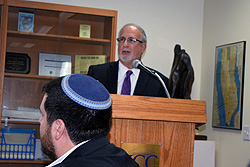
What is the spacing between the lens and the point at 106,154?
105cm

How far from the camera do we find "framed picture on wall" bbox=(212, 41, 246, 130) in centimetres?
349

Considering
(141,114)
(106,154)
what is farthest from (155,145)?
(106,154)

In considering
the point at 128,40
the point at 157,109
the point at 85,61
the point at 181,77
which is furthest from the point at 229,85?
the point at 157,109

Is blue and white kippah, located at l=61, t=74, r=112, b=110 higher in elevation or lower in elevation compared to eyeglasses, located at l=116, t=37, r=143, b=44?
lower

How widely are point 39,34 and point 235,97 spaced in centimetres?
196

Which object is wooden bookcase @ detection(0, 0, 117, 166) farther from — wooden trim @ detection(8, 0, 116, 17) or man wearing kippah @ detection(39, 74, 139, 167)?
man wearing kippah @ detection(39, 74, 139, 167)

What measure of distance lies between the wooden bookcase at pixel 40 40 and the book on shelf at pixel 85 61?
4 cm

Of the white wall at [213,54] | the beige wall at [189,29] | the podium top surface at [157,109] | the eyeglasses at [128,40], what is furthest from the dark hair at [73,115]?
the beige wall at [189,29]

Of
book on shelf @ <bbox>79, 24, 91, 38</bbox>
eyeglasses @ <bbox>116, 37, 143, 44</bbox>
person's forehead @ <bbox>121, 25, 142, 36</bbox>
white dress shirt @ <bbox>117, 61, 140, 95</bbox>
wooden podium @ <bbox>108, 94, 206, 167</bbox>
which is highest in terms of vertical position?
book on shelf @ <bbox>79, 24, 91, 38</bbox>

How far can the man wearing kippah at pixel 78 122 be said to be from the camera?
41.4 inches

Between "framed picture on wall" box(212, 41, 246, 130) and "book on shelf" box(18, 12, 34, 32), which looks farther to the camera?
"book on shelf" box(18, 12, 34, 32)

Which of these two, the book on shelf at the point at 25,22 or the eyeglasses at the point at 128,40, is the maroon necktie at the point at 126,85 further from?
the book on shelf at the point at 25,22

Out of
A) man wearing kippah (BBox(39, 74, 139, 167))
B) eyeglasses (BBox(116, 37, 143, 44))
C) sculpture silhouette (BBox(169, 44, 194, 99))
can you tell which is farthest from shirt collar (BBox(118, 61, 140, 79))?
man wearing kippah (BBox(39, 74, 139, 167))

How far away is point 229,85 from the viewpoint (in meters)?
3.66
